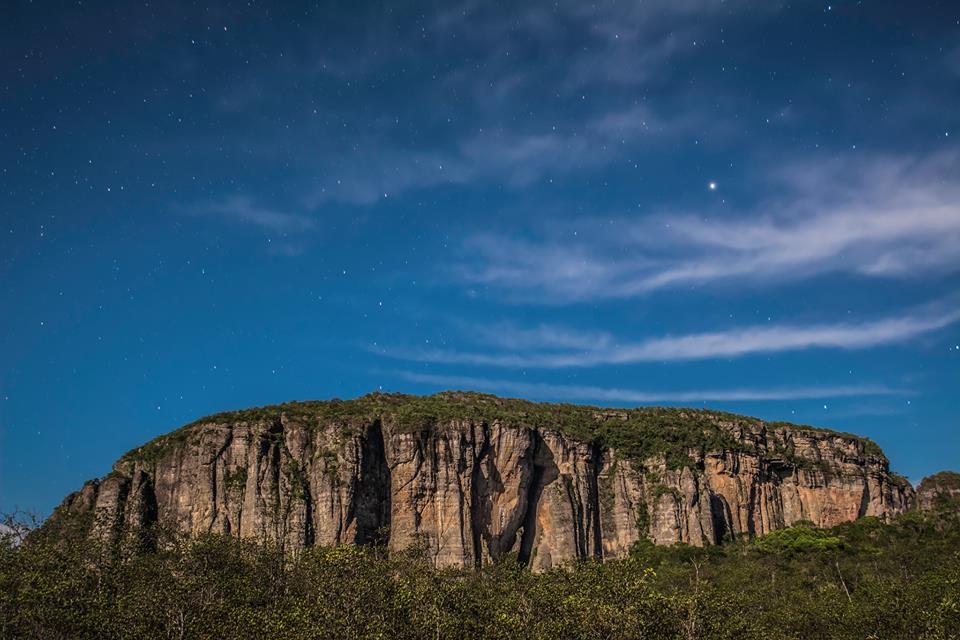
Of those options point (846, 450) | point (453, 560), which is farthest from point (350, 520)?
point (846, 450)

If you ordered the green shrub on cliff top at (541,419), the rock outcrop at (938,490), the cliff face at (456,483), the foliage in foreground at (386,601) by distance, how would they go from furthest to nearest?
the rock outcrop at (938,490), the green shrub on cliff top at (541,419), the cliff face at (456,483), the foliage in foreground at (386,601)

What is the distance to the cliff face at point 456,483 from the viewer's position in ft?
379

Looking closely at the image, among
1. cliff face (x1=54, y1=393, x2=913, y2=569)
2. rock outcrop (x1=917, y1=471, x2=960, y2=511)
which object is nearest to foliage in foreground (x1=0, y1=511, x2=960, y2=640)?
cliff face (x1=54, y1=393, x2=913, y2=569)

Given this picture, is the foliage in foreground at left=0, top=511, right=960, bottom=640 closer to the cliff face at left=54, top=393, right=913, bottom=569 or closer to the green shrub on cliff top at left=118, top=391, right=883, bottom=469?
the cliff face at left=54, top=393, right=913, bottom=569

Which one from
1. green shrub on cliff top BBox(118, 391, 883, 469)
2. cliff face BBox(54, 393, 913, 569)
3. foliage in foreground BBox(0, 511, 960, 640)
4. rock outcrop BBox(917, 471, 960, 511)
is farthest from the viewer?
rock outcrop BBox(917, 471, 960, 511)

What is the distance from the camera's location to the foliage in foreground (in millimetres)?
51000

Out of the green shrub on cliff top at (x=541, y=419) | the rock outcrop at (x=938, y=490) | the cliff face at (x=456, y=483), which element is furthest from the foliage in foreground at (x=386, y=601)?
the rock outcrop at (x=938, y=490)

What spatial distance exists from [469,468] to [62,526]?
6006cm

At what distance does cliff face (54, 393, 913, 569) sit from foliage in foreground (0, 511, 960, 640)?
24.7 metres

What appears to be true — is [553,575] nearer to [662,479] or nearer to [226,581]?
[226,581]

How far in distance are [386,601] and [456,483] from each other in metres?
63.2

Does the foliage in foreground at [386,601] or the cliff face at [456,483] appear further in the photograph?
the cliff face at [456,483]

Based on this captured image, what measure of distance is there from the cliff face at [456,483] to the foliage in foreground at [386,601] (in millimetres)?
24684

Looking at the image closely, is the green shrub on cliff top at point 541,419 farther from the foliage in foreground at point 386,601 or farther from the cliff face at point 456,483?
the foliage in foreground at point 386,601
